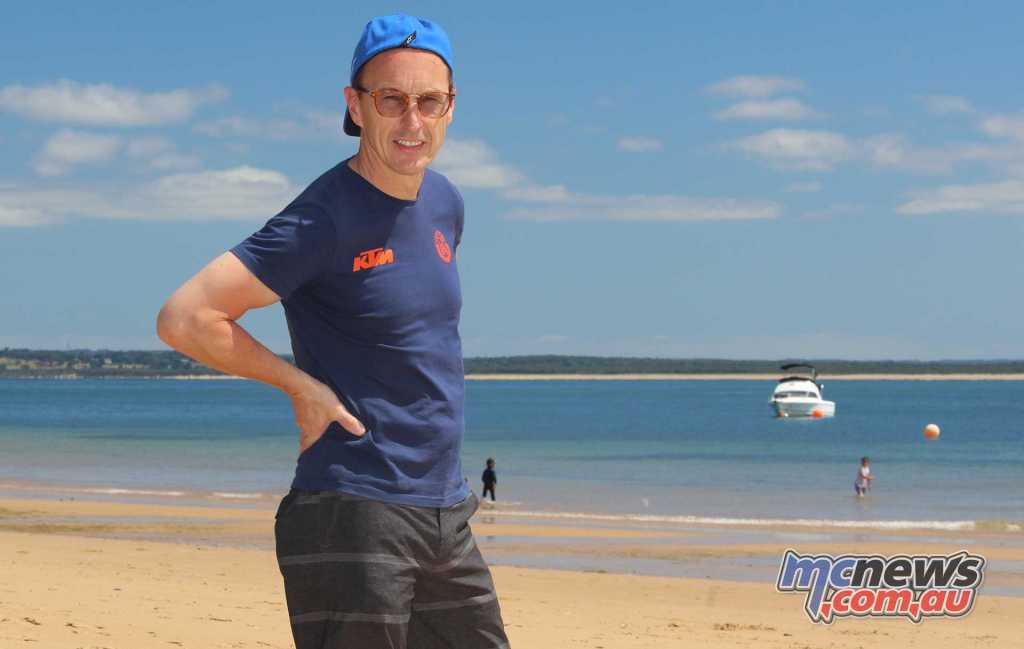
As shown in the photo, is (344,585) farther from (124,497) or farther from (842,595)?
(124,497)

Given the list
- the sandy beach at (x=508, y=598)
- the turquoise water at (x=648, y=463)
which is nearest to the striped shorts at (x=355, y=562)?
the sandy beach at (x=508, y=598)

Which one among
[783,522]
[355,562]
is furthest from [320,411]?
[783,522]

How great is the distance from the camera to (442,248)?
293 centimetres

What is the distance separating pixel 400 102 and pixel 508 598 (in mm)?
12191

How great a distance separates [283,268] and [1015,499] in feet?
117

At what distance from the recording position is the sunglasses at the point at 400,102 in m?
2.88

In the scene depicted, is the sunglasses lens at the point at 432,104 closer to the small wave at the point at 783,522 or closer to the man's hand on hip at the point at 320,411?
the man's hand on hip at the point at 320,411

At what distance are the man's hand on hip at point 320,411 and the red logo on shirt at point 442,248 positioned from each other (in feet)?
1.30

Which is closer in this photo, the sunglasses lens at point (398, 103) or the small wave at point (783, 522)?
the sunglasses lens at point (398, 103)

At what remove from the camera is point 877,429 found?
90875 millimetres

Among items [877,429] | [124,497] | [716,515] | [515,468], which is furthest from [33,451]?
[877,429]

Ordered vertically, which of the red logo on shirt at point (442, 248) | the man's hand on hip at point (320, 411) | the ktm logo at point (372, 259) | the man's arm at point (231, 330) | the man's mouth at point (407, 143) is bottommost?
the man's hand on hip at point (320, 411)

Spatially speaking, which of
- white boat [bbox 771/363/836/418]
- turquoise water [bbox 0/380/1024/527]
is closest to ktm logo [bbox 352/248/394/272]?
turquoise water [bbox 0/380/1024/527]

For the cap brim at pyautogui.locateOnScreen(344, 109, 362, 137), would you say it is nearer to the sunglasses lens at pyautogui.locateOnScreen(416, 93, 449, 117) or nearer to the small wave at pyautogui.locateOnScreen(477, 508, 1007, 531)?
the sunglasses lens at pyautogui.locateOnScreen(416, 93, 449, 117)
